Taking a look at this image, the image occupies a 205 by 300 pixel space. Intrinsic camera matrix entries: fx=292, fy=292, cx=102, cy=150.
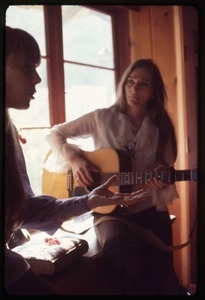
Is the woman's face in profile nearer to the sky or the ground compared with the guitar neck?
nearer to the sky

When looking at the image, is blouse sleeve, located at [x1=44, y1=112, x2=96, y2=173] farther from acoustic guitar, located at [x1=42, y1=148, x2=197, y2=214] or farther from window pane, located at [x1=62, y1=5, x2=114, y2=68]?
window pane, located at [x1=62, y1=5, x2=114, y2=68]

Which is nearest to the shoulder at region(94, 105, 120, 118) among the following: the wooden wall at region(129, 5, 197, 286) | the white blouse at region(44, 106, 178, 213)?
the white blouse at region(44, 106, 178, 213)

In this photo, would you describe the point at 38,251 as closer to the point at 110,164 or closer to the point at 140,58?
the point at 110,164

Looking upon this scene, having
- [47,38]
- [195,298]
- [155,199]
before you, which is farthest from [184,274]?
[47,38]

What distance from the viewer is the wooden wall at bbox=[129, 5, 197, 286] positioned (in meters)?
0.53

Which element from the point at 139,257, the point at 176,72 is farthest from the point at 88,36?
the point at 139,257

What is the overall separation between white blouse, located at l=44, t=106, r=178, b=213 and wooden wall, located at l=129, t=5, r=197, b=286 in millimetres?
32

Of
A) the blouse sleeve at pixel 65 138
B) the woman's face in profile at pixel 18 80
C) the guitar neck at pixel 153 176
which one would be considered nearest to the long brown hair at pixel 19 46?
the woman's face in profile at pixel 18 80

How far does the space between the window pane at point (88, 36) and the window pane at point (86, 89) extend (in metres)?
0.02

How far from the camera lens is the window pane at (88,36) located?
1.87 feet

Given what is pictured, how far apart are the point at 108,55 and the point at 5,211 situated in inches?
14.3

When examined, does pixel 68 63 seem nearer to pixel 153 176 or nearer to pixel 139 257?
pixel 153 176

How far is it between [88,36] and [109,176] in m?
0.28

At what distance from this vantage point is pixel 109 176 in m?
0.55
